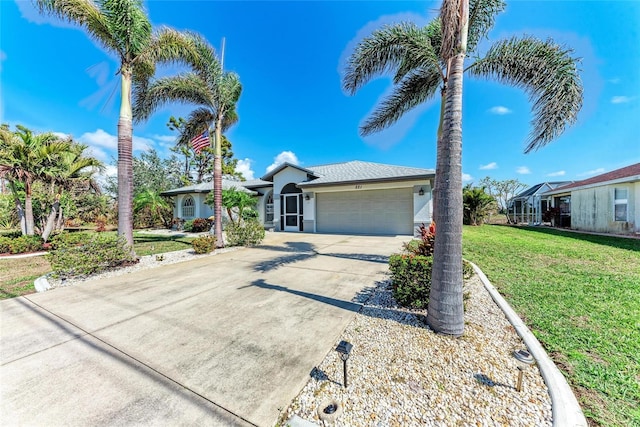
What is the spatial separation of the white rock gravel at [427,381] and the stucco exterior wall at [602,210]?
712 inches

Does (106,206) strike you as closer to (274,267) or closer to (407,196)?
(274,267)

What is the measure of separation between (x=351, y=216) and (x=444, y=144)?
1238 centimetres

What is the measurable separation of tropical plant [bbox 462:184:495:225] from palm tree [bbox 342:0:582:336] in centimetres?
1467

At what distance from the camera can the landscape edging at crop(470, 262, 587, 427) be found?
2.01 metres

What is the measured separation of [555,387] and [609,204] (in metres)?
20.2

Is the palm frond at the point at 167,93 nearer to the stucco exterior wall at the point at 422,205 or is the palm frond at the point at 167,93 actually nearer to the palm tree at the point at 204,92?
the palm tree at the point at 204,92

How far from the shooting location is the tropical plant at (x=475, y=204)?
20.2 metres

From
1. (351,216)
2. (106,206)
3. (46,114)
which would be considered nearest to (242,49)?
(351,216)

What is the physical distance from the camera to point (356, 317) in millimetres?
4039

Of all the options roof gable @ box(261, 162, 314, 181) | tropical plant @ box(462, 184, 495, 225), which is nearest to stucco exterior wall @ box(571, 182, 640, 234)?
tropical plant @ box(462, 184, 495, 225)

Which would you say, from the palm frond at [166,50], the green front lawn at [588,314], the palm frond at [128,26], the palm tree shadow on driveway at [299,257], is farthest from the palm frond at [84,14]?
the green front lawn at [588,314]

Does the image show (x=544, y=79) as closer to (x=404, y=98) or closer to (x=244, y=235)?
(x=404, y=98)

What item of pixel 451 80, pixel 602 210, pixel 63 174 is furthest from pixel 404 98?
pixel 602 210

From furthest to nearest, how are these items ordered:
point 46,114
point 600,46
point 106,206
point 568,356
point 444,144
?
point 106,206 < point 46,114 < point 600,46 < point 444,144 < point 568,356
